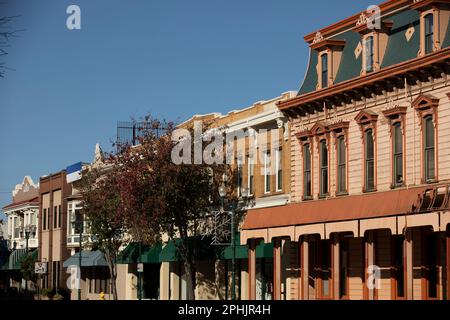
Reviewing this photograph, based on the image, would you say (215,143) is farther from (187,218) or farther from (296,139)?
(296,139)

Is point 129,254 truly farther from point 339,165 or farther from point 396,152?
point 396,152

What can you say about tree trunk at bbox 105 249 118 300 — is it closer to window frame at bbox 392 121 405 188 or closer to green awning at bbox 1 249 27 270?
green awning at bbox 1 249 27 270

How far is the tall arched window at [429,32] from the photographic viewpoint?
1312 inches

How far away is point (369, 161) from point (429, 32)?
5.60 m

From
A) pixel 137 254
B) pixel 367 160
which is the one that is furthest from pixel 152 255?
pixel 367 160

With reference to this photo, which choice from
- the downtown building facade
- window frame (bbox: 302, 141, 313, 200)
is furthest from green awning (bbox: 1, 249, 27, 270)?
window frame (bbox: 302, 141, 313, 200)

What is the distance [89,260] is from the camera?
66.6 metres

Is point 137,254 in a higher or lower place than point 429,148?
lower

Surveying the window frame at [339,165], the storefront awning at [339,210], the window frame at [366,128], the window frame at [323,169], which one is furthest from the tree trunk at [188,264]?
the window frame at [366,128]

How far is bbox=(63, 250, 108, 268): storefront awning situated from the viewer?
64.5 m

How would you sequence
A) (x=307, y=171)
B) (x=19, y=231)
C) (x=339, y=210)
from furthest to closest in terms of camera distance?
(x=19, y=231), (x=307, y=171), (x=339, y=210)

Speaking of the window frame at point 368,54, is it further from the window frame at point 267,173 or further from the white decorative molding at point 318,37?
the window frame at point 267,173

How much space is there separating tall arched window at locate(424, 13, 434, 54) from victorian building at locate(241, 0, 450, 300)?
0.11 feet
